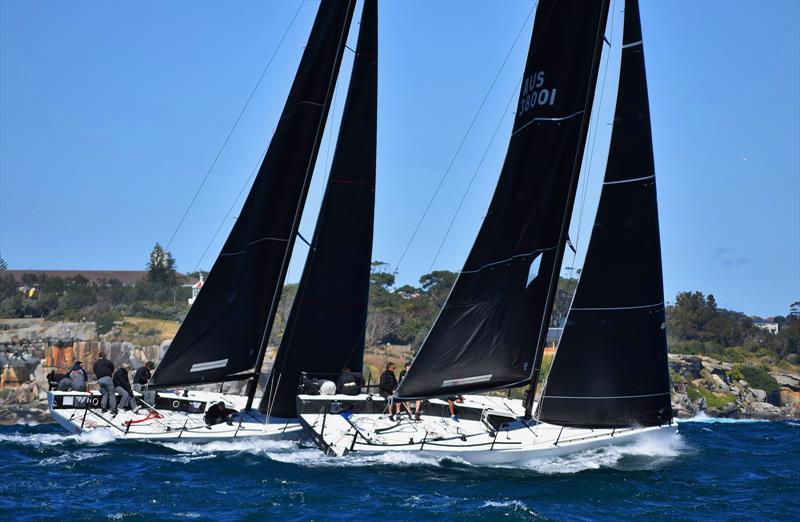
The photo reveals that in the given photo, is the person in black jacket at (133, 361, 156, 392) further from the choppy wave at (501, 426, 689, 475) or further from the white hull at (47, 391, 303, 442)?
the choppy wave at (501, 426, 689, 475)

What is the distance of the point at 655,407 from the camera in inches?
949

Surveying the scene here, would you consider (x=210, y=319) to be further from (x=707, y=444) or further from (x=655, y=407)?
(x=707, y=444)

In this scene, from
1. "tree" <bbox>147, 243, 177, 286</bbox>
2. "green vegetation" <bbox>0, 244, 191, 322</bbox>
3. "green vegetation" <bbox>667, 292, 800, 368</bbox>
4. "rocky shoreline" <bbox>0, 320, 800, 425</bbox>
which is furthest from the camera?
"tree" <bbox>147, 243, 177, 286</bbox>

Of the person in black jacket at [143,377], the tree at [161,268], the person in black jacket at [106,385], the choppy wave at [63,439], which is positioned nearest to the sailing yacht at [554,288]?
the choppy wave at [63,439]

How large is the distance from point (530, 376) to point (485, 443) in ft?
8.57

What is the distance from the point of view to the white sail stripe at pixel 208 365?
26453 millimetres

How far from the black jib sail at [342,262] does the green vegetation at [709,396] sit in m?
33.5

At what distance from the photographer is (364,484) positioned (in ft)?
66.6

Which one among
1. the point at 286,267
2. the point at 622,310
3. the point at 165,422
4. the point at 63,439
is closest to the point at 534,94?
the point at 622,310

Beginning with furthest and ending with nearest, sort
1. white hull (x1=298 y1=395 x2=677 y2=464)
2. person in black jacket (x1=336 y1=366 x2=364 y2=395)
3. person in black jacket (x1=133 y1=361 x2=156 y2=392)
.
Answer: person in black jacket (x1=133 y1=361 x2=156 y2=392), person in black jacket (x1=336 y1=366 x2=364 y2=395), white hull (x1=298 y1=395 x2=677 y2=464)

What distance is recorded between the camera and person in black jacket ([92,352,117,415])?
84.9 feet

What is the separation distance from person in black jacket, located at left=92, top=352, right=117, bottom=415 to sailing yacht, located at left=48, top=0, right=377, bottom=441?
0.35m

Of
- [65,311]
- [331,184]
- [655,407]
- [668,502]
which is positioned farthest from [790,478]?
[65,311]

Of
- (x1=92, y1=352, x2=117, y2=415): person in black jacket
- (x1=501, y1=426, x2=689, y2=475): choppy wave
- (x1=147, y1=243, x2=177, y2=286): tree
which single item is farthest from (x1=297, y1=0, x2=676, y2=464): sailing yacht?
(x1=147, y1=243, x2=177, y2=286): tree
